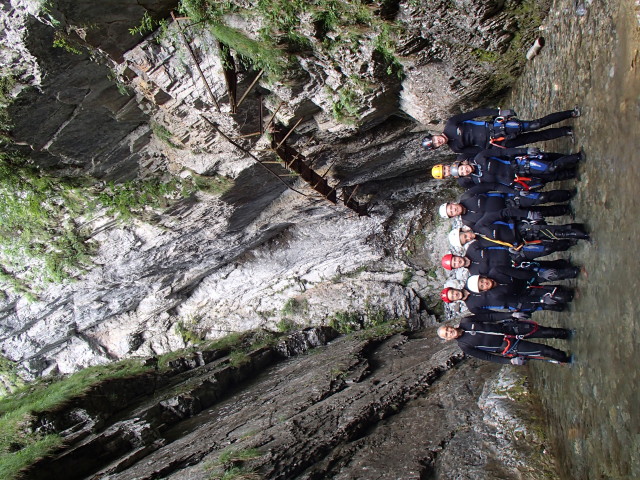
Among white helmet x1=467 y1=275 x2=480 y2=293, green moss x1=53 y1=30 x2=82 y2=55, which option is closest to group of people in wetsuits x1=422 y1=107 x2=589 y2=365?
white helmet x1=467 y1=275 x2=480 y2=293

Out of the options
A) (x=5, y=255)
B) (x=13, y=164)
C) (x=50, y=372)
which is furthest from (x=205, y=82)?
(x=50, y=372)

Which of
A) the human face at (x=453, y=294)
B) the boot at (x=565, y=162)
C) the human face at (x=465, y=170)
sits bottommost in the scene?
the human face at (x=453, y=294)

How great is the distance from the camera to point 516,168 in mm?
6344

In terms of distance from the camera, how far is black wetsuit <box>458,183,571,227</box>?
20.6ft

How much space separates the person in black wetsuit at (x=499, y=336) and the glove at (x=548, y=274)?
0.77 m

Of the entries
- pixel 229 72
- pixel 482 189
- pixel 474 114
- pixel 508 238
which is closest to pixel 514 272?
pixel 508 238

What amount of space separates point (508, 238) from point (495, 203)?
55cm

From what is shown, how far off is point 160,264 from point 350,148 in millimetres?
6266

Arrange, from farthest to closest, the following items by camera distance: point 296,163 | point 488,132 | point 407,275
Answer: point 407,275 < point 296,163 < point 488,132

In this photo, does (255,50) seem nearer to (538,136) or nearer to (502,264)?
(538,136)

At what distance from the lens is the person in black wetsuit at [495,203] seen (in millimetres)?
6266

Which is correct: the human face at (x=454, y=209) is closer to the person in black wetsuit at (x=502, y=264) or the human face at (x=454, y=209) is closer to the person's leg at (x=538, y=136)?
the person in black wetsuit at (x=502, y=264)

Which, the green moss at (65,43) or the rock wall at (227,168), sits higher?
the green moss at (65,43)

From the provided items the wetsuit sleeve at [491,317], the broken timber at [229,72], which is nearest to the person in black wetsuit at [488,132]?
the wetsuit sleeve at [491,317]
